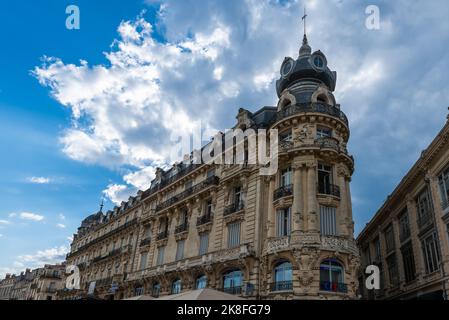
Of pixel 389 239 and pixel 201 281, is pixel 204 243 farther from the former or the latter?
pixel 389 239

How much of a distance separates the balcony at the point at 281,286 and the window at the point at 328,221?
3.61 meters

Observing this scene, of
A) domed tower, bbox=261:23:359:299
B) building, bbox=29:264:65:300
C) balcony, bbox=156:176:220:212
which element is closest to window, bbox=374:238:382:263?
domed tower, bbox=261:23:359:299

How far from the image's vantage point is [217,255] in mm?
24172

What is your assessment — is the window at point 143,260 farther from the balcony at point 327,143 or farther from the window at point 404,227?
the window at point 404,227

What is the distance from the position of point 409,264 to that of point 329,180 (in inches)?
366

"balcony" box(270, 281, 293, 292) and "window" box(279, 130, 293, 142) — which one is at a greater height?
"window" box(279, 130, 293, 142)

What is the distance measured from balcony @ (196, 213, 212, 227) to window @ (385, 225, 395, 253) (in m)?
15.3

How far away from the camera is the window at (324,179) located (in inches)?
894

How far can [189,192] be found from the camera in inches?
1216

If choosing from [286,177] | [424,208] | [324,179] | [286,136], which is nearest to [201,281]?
[286,177]

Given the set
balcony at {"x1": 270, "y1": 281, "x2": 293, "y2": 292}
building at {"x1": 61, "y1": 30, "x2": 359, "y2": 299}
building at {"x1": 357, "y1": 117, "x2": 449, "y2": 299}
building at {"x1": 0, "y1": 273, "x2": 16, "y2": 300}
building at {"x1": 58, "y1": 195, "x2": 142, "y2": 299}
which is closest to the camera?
balcony at {"x1": 270, "y1": 281, "x2": 293, "y2": 292}

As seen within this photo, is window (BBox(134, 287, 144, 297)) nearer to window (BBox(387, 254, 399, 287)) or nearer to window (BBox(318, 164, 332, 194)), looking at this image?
window (BBox(318, 164, 332, 194))

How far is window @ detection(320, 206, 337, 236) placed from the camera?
2158 centimetres

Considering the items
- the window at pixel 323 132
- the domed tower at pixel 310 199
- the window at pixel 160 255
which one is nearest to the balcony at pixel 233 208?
the domed tower at pixel 310 199
